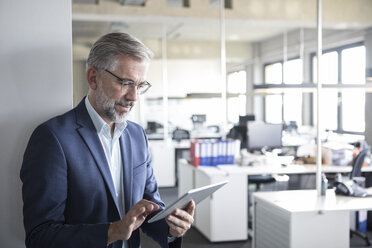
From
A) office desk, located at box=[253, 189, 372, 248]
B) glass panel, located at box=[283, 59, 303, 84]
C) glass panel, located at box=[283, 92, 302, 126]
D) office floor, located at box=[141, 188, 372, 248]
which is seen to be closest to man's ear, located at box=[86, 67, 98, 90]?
office desk, located at box=[253, 189, 372, 248]

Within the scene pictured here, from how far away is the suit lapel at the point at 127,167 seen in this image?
188 cm

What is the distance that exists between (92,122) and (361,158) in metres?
3.74

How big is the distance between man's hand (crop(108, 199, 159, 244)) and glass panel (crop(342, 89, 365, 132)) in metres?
8.12

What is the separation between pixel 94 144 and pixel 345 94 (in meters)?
8.82

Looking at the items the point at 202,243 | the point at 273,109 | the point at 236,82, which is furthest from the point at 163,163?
the point at 236,82

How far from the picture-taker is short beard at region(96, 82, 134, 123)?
177 cm

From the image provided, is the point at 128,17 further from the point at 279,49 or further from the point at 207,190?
the point at 279,49

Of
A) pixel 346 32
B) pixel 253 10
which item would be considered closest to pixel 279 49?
pixel 346 32

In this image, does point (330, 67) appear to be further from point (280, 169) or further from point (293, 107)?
point (280, 169)

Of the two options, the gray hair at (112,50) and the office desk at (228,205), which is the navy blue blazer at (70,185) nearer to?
the gray hair at (112,50)

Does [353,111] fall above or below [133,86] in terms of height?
below

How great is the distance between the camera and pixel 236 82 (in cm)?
1558

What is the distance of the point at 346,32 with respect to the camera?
9.20 m

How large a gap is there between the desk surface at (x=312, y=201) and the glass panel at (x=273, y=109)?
908cm
